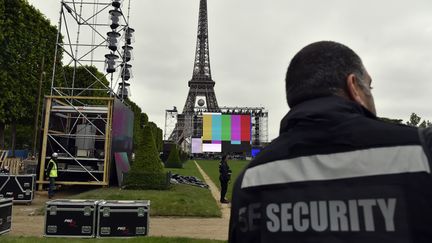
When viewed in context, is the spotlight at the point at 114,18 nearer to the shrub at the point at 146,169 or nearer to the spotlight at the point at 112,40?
the spotlight at the point at 112,40

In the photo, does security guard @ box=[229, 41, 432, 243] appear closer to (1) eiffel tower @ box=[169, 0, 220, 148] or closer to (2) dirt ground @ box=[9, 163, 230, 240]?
(2) dirt ground @ box=[9, 163, 230, 240]

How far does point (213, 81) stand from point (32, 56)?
66.9 meters

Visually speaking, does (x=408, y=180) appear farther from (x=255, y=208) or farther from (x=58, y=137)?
(x=58, y=137)

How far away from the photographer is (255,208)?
5.07 ft

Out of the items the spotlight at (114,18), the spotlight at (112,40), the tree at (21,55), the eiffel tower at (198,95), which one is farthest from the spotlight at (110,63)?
the eiffel tower at (198,95)

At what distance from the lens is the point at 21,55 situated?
26.4 metres

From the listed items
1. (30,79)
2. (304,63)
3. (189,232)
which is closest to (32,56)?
(30,79)

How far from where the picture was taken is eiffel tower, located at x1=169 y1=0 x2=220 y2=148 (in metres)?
89.2

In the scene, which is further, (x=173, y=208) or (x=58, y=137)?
(x=58, y=137)

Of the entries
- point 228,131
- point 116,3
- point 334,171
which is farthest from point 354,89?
point 228,131

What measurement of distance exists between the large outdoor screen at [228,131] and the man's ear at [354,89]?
64.6 meters

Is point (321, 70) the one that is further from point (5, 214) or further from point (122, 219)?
point (5, 214)

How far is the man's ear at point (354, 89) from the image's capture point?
1.55m

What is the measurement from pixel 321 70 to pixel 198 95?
9199cm
